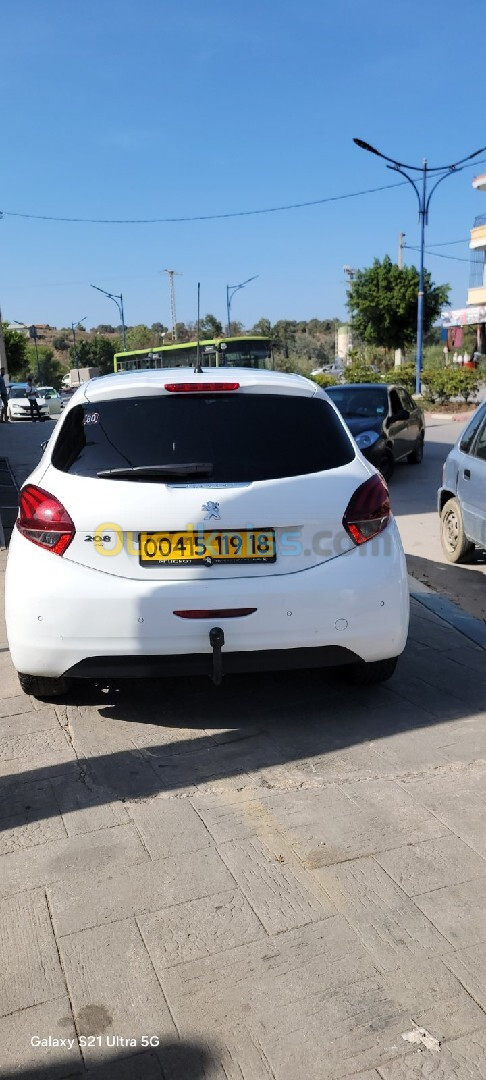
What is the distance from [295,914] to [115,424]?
84.5 inches

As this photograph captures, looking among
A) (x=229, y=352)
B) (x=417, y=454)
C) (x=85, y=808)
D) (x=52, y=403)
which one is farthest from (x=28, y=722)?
(x=52, y=403)

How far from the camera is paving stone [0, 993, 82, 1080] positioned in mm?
1973

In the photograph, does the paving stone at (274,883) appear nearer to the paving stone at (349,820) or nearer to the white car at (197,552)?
the paving stone at (349,820)

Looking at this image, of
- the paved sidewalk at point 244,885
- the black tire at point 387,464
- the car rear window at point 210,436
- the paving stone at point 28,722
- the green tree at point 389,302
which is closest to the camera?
the paved sidewalk at point 244,885

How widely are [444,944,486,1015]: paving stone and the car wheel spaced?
16.6 ft

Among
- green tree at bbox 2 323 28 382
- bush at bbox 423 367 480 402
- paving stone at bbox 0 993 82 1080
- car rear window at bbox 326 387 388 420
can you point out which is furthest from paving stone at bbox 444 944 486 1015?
green tree at bbox 2 323 28 382

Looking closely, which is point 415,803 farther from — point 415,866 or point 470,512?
point 470,512

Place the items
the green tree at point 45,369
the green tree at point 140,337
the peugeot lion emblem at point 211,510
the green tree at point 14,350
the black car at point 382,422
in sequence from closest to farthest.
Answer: the peugeot lion emblem at point 211,510 → the black car at point 382,422 → the green tree at point 14,350 → the green tree at point 140,337 → the green tree at point 45,369

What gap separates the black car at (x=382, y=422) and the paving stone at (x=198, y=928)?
9684mm

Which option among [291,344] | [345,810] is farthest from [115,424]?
[291,344]

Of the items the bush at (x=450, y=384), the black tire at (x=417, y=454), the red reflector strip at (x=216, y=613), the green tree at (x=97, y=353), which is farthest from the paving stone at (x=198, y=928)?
the green tree at (x=97, y=353)

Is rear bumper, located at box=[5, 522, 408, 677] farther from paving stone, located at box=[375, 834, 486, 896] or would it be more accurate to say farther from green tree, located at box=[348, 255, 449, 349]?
green tree, located at box=[348, 255, 449, 349]

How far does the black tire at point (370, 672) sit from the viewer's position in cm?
403

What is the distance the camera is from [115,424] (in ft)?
12.2
